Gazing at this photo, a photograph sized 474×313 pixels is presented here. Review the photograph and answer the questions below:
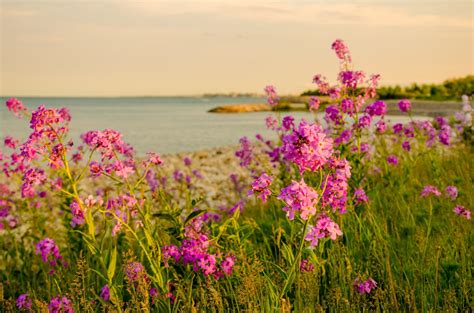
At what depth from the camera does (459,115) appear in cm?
704

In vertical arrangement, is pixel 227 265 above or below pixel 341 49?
below

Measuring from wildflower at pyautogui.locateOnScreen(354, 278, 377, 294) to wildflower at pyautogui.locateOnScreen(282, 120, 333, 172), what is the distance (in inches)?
54.1

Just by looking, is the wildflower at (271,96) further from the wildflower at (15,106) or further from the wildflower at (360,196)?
the wildflower at (15,106)

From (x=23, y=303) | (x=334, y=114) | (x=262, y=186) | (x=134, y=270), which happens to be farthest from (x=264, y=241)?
(x=262, y=186)

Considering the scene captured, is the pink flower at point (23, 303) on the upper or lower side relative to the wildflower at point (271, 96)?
lower

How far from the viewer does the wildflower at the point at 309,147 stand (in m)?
2.30

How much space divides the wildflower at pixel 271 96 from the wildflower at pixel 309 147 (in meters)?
2.74

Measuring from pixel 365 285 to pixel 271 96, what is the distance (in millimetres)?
2280

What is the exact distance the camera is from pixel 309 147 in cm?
231

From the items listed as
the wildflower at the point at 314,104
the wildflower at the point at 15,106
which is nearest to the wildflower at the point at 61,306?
the wildflower at the point at 15,106

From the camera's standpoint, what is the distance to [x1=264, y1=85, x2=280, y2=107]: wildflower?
508cm

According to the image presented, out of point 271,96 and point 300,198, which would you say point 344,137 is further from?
point 300,198

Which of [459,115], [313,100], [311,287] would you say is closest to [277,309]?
[311,287]

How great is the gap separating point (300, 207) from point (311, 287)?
1082mm
